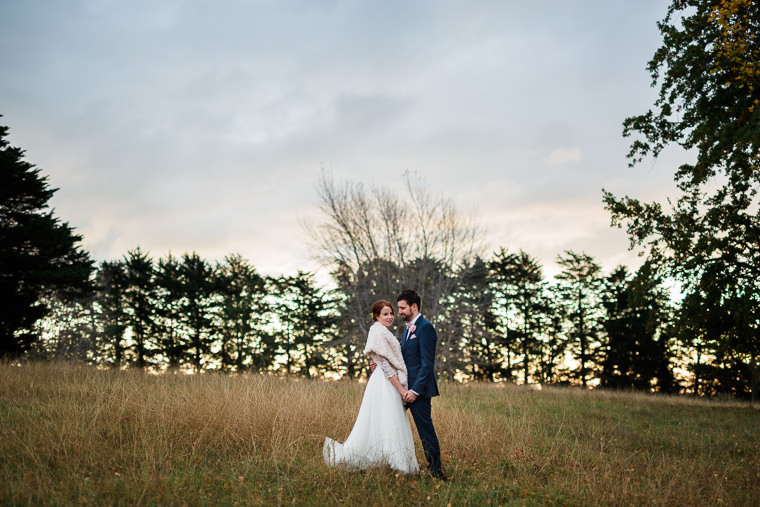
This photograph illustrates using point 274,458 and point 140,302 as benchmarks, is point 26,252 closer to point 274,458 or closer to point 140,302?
point 140,302

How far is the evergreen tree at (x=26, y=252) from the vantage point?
2148cm

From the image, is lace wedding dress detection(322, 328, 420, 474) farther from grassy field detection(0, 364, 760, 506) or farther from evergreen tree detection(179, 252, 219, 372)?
evergreen tree detection(179, 252, 219, 372)

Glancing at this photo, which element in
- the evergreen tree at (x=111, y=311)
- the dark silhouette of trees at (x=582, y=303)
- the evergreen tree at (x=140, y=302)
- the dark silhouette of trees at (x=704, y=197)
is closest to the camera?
the dark silhouette of trees at (x=704, y=197)

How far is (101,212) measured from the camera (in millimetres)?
17953

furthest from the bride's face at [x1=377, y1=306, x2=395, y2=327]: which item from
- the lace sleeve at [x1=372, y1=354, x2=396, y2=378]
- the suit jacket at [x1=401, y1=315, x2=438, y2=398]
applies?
the lace sleeve at [x1=372, y1=354, x2=396, y2=378]

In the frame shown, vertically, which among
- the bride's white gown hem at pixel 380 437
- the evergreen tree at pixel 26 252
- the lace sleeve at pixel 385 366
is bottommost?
the bride's white gown hem at pixel 380 437

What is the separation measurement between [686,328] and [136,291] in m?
36.7

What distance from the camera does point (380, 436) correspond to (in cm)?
544

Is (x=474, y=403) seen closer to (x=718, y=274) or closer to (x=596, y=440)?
(x=596, y=440)

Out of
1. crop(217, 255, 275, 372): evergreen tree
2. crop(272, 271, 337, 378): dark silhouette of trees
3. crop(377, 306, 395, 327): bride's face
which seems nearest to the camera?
crop(377, 306, 395, 327): bride's face

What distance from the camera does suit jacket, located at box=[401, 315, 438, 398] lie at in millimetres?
5391

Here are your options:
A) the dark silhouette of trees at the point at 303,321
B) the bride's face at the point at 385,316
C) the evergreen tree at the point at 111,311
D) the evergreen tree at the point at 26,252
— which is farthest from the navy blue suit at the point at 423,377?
the dark silhouette of trees at the point at 303,321

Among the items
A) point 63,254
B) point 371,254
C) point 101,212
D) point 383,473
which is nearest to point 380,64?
point 371,254

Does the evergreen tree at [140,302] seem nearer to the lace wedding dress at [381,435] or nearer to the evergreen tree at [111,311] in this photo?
the evergreen tree at [111,311]
